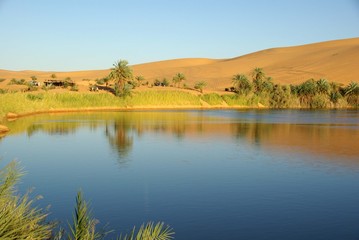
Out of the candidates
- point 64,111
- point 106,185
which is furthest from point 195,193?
point 64,111

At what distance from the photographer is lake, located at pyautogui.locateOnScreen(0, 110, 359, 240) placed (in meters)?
12.4

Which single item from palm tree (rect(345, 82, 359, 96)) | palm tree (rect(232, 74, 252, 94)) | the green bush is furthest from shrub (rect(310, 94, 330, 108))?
the green bush

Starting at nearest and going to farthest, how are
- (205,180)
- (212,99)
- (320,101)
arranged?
(205,180) < (320,101) < (212,99)

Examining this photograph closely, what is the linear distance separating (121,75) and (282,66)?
79.9m

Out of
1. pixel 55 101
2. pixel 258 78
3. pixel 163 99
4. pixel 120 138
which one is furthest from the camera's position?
pixel 258 78

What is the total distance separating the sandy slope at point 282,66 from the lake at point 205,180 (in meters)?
61.5

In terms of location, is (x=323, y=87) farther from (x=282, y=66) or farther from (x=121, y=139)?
(x=282, y=66)

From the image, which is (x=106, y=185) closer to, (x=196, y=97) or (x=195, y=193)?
(x=195, y=193)

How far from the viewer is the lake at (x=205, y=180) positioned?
12.4 m

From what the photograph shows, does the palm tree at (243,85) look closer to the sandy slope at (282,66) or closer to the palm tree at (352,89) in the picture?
the palm tree at (352,89)

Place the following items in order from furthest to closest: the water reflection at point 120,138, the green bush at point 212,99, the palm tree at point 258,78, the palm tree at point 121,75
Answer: the palm tree at point 258,78 → the green bush at point 212,99 → the palm tree at point 121,75 → the water reflection at point 120,138

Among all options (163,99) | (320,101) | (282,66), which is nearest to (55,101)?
(163,99)

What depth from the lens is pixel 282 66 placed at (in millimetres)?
142125

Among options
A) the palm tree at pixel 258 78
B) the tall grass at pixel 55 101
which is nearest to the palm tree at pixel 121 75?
the tall grass at pixel 55 101
